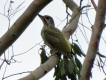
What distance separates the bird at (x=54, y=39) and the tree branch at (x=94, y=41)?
1.97 meters

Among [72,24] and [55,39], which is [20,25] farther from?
[55,39]

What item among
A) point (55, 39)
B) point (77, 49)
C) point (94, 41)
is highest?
point (94, 41)

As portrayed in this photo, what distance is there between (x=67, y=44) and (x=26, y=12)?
202 centimetres

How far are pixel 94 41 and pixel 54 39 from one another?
300 cm

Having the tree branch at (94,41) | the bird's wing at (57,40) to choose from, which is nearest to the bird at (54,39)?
Result: the bird's wing at (57,40)

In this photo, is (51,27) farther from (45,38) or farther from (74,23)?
(74,23)

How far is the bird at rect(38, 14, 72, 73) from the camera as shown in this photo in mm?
4407

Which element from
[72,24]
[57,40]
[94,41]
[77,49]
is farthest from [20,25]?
[57,40]

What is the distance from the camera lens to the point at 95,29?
2.02 m

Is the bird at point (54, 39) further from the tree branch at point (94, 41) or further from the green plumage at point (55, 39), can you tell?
the tree branch at point (94, 41)

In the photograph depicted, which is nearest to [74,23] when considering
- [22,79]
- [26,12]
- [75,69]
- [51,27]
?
[75,69]

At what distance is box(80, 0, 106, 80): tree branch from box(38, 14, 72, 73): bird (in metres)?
1.97

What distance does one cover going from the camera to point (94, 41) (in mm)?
2004

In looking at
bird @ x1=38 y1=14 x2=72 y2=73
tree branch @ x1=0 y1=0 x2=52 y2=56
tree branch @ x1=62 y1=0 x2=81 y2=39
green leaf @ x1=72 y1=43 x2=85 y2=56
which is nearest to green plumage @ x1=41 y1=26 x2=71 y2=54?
bird @ x1=38 y1=14 x2=72 y2=73
